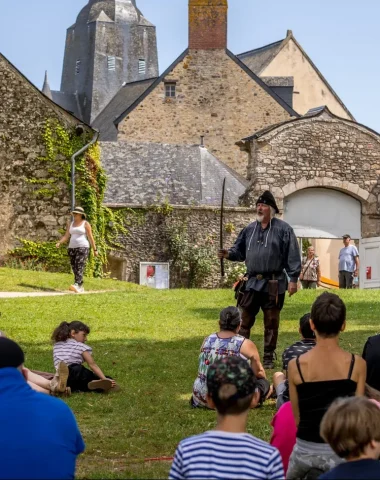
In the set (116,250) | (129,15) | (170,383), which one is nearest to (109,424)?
(170,383)

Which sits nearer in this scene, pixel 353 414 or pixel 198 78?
pixel 353 414

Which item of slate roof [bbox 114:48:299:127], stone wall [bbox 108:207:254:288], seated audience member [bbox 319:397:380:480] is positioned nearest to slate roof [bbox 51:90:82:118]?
slate roof [bbox 114:48:299:127]

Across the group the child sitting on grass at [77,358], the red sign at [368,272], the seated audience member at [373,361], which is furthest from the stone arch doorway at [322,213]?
the seated audience member at [373,361]

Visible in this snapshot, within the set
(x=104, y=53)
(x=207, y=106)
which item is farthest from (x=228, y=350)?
(x=104, y=53)

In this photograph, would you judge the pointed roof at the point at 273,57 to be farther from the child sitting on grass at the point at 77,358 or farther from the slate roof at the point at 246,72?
the child sitting on grass at the point at 77,358

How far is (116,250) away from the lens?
102 ft

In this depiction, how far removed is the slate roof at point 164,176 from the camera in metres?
33.5

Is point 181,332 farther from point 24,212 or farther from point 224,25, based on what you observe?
point 224,25

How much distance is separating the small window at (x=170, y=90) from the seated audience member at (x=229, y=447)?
41.5 m

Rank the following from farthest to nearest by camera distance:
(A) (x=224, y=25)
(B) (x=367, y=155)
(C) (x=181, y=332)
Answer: (A) (x=224, y=25) → (B) (x=367, y=155) → (C) (x=181, y=332)

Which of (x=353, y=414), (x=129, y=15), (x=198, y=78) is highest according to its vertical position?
(x=129, y=15)

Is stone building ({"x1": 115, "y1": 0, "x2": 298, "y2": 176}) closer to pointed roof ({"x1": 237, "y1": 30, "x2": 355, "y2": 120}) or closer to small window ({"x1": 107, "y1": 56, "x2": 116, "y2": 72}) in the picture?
pointed roof ({"x1": 237, "y1": 30, "x2": 355, "y2": 120})

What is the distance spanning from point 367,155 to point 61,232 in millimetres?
9223

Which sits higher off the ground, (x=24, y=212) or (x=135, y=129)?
(x=135, y=129)
